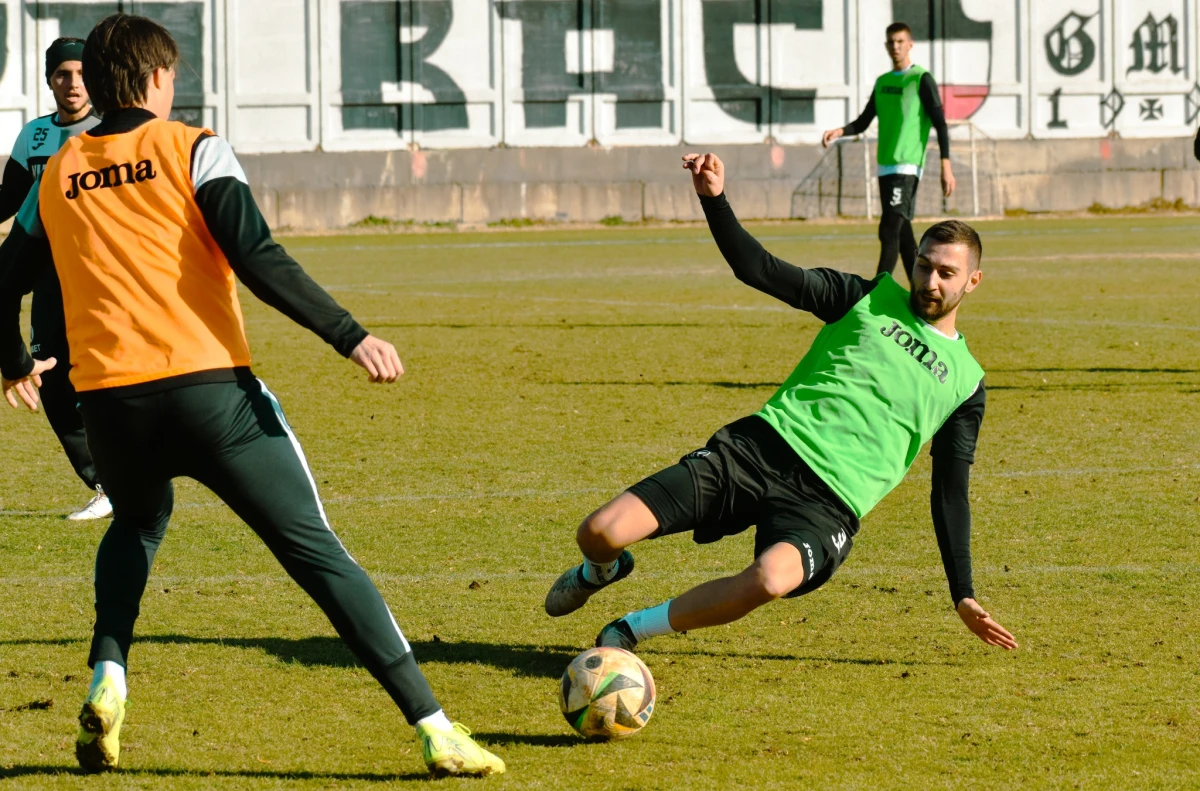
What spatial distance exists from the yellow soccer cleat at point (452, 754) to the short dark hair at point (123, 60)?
165 cm

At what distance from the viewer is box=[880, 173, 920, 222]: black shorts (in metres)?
14.0

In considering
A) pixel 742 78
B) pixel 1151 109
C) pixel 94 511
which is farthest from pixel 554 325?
pixel 1151 109

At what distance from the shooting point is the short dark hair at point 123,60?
4.10 meters

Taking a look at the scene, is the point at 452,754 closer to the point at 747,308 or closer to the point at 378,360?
the point at 378,360

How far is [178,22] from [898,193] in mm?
22609

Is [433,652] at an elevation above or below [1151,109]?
below

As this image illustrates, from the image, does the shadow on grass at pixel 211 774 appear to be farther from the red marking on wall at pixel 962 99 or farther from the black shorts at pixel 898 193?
the red marking on wall at pixel 962 99

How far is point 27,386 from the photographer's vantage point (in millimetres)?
4812

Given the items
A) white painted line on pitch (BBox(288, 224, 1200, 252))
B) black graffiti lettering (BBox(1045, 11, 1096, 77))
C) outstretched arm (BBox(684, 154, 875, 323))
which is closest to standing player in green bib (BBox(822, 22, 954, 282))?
outstretched arm (BBox(684, 154, 875, 323))

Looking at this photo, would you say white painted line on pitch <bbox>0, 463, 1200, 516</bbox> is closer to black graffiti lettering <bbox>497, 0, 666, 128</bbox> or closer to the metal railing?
the metal railing

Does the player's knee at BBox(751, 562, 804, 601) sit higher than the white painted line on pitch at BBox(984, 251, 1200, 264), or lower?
lower

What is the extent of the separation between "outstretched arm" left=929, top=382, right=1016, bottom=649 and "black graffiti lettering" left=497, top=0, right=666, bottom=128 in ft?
99.8

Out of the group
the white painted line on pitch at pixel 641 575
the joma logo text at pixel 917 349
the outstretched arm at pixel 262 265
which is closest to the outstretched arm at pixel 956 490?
the joma logo text at pixel 917 349

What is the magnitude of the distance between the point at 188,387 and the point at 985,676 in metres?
2.47
